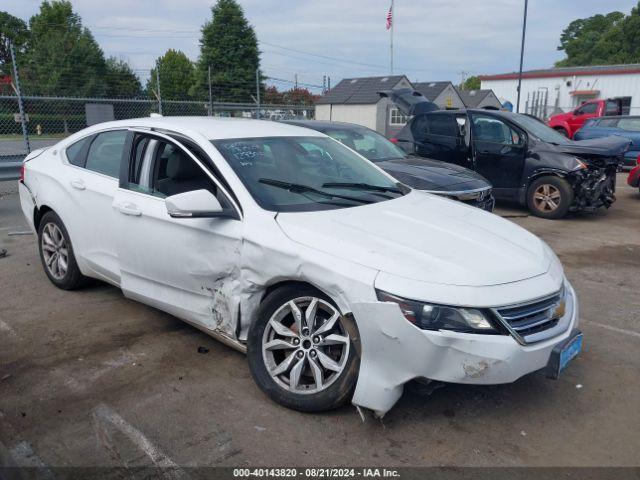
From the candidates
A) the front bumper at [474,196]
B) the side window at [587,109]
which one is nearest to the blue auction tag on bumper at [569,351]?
the front bumper at [474,196]

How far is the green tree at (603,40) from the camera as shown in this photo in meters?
68.4

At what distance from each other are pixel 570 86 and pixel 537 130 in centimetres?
3871

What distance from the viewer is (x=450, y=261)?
112 inches

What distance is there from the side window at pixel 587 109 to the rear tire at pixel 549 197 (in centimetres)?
1417

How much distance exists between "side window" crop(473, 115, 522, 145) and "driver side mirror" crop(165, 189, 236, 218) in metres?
7.13

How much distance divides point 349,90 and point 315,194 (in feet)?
113

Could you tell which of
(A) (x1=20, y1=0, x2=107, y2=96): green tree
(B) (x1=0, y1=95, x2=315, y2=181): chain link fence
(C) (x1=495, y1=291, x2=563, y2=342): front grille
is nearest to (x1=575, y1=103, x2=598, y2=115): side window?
(B) (x1=0, y1=95, x2=315, y2=181): chain link fence

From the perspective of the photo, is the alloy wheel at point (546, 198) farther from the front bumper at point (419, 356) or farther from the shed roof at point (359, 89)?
the shed roof at point (359, 89)

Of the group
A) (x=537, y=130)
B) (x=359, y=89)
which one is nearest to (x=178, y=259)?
(x=537, y=130)

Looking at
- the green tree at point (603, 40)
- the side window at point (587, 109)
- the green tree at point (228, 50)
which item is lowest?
the side window at point (587, 109)

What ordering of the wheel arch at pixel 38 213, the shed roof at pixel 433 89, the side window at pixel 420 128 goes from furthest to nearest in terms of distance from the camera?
the shed roof at pixel 433 89
the side window at pixel 420 128
the wheel arch at pixel 38 213

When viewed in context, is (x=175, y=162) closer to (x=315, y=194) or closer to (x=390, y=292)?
(x=315, y=194)

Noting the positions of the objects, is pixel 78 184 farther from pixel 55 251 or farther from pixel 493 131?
pixel 493 131

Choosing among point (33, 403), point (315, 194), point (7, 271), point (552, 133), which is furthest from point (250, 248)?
point (552, 133)
